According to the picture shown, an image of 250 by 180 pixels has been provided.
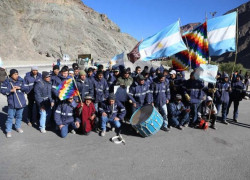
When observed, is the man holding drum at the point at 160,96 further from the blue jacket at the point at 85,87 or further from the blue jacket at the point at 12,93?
the blue jacket at the point at 12,93

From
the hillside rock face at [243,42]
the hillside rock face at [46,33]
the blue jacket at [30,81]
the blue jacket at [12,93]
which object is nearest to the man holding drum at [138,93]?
the blue jacket at [30,81]

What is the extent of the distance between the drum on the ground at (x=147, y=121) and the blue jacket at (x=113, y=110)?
463 mm

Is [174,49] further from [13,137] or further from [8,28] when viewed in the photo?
[8,28]

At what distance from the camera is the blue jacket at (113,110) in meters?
6.31

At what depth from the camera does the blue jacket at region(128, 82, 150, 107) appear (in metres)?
6.72

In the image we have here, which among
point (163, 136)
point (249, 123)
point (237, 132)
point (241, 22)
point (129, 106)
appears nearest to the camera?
point (163, 136)

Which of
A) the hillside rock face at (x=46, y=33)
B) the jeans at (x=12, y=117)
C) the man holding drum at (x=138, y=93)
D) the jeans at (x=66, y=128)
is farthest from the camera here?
the hillside rock face at (x=46, y=33)

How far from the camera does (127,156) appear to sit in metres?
4.94

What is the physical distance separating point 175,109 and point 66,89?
12.1 ft

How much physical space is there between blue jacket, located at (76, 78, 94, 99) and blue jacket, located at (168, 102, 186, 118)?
2798mm

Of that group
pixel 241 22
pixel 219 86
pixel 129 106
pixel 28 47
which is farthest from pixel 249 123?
pixel 241 22

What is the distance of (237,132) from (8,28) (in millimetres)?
55844

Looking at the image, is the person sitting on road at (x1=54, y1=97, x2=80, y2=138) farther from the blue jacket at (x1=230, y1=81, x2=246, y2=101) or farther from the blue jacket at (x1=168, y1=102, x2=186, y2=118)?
the blue jacket at (x1=230, y1=81, x2=246, y2=101)

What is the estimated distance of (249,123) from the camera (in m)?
7.77
